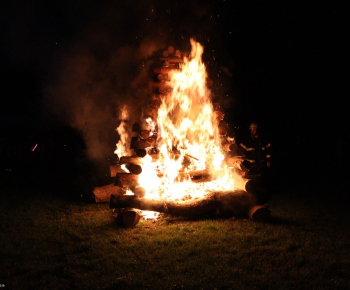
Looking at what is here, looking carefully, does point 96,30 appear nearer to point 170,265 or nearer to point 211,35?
point 211,35

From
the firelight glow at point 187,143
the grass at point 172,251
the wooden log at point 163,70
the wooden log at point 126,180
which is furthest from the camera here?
the wooden log at point 163,70

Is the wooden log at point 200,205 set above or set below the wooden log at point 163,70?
below

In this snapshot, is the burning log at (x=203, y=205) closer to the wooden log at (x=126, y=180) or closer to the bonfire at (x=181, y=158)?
Answer: the bonfire at (x=181, y=158)

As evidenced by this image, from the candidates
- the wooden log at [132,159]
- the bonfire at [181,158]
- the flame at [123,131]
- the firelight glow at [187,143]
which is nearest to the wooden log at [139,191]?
the bonfire at [181,158]

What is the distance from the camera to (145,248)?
4977 mm

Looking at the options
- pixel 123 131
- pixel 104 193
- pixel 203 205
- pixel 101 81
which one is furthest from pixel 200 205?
pixel 101 81

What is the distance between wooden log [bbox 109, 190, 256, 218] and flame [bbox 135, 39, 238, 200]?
0.59 metres

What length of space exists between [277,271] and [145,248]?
2.05 m

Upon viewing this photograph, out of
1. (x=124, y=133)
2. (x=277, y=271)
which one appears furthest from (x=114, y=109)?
(x=277, y=271)

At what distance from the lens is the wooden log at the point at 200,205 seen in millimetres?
6199

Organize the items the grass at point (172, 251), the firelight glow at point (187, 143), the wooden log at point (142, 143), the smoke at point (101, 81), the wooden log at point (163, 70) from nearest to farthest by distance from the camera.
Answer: the grass at point (172, 251)
the firelight glow at point (187, 143)
the wooden log at point (142, 143)
the wooden log at point (163, 70)
the smoke at point (101, 81)

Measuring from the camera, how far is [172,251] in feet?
15.9

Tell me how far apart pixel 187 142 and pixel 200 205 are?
2311 millimetres

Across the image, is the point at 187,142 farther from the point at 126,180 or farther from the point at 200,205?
the point at 200,205
